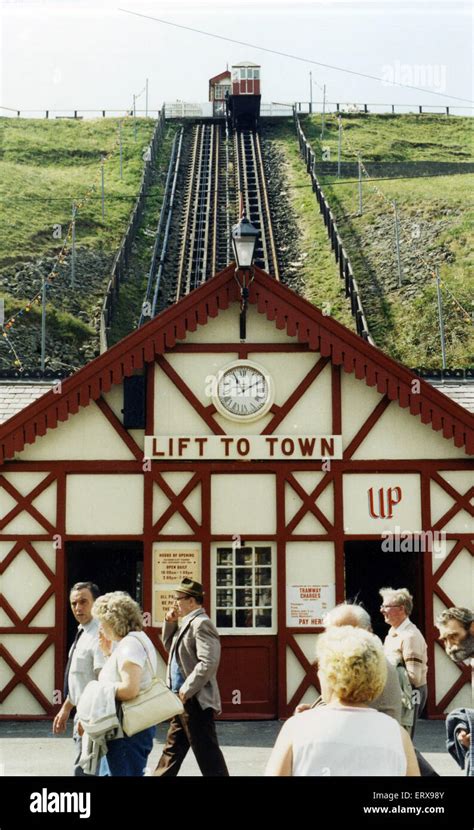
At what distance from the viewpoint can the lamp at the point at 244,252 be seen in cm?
1407

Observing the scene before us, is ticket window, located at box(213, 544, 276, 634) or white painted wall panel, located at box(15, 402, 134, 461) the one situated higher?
white painted wall panel, located at box(15, 402, 134, 461)

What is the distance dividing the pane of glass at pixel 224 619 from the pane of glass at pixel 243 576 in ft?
1.40

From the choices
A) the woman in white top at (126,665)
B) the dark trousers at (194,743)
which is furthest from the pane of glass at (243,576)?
the woman in white top at (126,665)

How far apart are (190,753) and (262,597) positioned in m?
2.65

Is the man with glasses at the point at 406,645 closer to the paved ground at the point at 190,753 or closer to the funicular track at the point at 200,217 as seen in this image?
the paved ground at the point at 190,753

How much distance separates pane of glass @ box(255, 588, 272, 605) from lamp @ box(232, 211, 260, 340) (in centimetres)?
339

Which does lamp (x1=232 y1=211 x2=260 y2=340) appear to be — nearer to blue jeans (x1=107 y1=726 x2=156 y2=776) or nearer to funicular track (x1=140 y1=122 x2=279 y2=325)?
blue jeans (x1=107 y1=726 x2=156 y2=776)

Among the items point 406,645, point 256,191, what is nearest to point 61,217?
point 256,191

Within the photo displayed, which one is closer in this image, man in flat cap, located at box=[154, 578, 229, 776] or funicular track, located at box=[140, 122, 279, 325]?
man in flat cap, located at box=[154, 578, 229, 776]

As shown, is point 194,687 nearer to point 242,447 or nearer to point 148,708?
point 148,708

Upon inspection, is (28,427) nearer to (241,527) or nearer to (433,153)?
(241,527)

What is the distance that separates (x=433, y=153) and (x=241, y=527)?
2386 inches

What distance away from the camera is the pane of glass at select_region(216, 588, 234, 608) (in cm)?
1487

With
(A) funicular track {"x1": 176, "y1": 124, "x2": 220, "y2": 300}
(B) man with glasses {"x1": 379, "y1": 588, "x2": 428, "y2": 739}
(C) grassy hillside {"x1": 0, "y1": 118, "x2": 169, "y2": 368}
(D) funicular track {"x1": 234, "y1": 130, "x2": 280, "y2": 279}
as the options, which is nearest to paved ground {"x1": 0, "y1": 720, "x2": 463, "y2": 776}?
(B) man with glasses {"x1": 379, "y1": 588, "x2": 428, "y2": 739}
